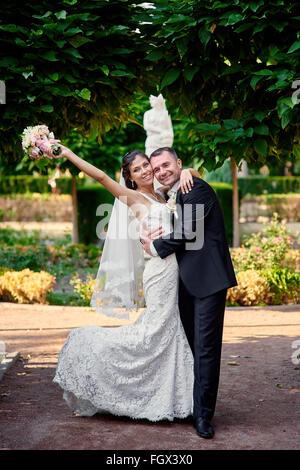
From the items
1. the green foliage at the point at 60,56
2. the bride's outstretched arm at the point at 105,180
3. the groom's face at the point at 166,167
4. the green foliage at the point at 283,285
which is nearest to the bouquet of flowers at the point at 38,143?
the bride's outstretched arm at the point at 105,180

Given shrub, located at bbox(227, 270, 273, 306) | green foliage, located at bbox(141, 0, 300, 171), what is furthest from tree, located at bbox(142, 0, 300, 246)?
shrub, located at bbox(227, 270, 273, 306)

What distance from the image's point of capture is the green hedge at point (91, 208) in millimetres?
18047

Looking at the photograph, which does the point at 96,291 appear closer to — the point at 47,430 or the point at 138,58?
the point at 47,430

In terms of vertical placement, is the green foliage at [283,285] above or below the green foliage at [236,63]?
below

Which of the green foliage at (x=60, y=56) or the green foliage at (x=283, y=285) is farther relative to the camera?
the green foliage at (x=283, y=285)

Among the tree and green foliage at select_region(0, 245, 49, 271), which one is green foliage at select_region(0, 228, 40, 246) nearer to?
green foliage at select_region(0, 245, 49, 271)

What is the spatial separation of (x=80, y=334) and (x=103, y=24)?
2534 millimetres

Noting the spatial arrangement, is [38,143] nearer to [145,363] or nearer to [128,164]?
[128,164]

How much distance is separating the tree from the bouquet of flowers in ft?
3.46

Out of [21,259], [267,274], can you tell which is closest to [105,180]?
[267,274]

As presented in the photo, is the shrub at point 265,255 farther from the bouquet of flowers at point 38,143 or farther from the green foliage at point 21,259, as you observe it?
the bouquet of flowers at point 38,143

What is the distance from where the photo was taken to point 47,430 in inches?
175

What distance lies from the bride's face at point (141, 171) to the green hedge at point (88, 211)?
Answer: 43.3 feet
